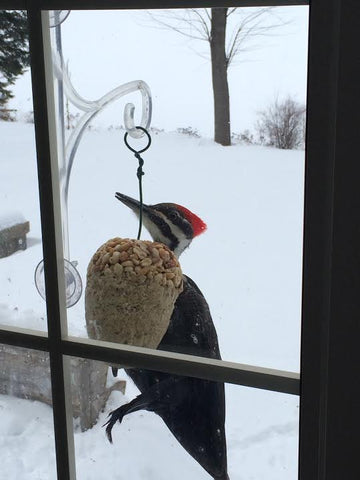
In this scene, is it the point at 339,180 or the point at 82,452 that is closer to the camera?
the point at 339,180

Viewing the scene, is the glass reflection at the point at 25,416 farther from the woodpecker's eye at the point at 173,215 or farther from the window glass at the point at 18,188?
the woodpecker's eye at the point at 173,215

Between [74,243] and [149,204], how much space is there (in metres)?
0.12

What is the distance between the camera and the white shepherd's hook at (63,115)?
75 cm

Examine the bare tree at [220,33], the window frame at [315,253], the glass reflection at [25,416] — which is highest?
the bare tree at [220,33]

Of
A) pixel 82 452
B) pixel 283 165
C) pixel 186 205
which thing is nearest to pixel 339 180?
pixel 283 165

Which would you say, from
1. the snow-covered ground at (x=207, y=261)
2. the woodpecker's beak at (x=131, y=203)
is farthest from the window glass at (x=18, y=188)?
the woodpecker's beak at (x=131, y=203)

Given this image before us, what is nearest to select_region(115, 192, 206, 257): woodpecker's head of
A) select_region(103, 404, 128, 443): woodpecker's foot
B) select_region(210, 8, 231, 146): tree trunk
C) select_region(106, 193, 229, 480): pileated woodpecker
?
select_region(106, 193, 229, 480): pileated woodpecker

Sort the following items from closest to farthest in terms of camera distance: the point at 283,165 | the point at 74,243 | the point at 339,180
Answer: the point at 339,180 → the point at 283,165 → the point at 74,243

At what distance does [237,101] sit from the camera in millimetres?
719

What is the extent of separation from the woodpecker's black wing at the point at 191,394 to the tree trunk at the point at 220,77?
0.19 meters

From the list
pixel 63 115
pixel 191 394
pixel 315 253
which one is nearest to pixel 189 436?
pixel 191 394

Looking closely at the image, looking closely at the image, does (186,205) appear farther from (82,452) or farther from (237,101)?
(82,452)

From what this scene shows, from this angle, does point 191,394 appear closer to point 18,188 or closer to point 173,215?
point 173,215

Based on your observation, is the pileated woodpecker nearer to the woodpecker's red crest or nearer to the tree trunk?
the woodpecker's red crest
